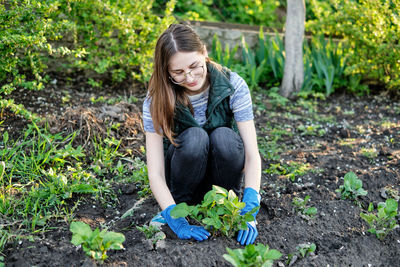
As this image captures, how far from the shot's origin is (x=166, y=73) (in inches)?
81.6

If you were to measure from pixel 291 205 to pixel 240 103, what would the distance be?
0.65 m

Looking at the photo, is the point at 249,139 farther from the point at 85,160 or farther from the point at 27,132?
the point at 27,132

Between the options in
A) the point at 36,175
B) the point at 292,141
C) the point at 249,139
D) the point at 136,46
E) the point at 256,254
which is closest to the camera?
the point at 256,254

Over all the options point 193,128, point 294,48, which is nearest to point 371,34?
point 294,48

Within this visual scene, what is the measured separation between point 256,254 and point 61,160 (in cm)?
145

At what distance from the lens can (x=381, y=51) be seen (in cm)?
405

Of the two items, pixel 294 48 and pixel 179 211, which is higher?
pixel 294 48

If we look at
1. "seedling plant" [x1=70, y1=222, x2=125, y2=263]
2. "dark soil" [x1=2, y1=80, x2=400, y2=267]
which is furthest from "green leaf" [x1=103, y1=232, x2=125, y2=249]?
"dark soil" [x1=2, y1=80, x2=400, y2=267]

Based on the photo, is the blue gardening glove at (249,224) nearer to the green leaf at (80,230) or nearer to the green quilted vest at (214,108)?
the green quilted vest at (214,108)

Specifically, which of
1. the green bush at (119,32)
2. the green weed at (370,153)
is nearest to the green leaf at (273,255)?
the green weed at (370,153)

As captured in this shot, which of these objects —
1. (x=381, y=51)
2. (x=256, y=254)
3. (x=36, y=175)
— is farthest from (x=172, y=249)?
(x=381, y=51)

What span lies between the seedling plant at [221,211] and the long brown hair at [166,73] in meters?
0.38

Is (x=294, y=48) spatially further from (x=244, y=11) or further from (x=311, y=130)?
(x=244, y=11)

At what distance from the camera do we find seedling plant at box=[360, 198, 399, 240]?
1.97 m
